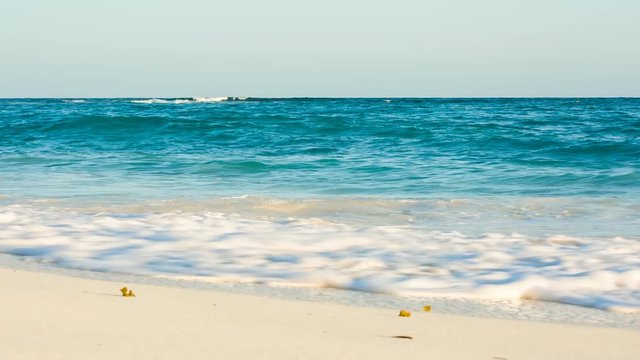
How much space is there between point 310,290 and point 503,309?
0.89m

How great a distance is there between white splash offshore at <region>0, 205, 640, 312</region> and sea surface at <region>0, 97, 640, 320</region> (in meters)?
0.01

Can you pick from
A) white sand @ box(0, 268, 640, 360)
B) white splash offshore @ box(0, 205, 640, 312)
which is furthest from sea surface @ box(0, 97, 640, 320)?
white sand @ box(0, 268, 640, 360)

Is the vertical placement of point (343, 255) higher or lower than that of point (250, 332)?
lower

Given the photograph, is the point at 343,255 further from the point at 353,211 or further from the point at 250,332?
the point at 353,211

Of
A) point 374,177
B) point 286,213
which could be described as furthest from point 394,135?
point 286,213

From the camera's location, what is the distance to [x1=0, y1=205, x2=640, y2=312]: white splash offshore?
152 inches

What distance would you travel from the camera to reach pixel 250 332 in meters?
2.79

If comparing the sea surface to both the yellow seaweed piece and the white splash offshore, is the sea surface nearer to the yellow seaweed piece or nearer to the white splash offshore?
the white splash offshore

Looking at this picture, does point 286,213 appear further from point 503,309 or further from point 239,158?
point 239,158

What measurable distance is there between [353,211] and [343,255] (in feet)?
7.57

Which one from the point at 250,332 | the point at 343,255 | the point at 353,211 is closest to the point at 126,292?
the point at 250,332

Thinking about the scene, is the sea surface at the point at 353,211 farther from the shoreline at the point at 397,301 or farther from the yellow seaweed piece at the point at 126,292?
the yellow seaweed piece at the point at 126,292

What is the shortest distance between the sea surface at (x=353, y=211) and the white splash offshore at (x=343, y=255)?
1 cm

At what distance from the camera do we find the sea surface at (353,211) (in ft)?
13.6
